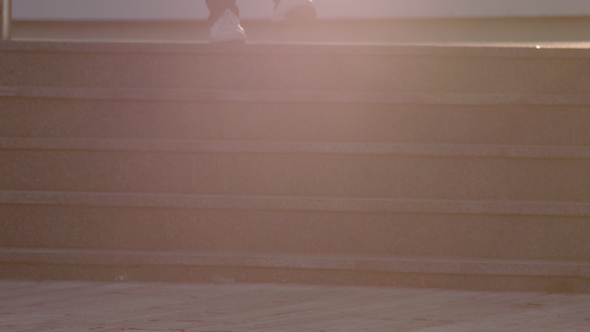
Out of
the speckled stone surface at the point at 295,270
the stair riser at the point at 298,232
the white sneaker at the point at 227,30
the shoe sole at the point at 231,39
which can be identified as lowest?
the speckled stone surface at the point at 295,270

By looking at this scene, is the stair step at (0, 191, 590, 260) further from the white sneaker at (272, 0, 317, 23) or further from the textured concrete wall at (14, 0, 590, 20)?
the textured concrete wall at (14, 0, 590, 20)

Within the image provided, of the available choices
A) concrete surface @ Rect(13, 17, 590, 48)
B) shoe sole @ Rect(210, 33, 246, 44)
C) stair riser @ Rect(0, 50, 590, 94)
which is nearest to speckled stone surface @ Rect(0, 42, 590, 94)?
stair riser @ Rect(0, 50, 590, 94)

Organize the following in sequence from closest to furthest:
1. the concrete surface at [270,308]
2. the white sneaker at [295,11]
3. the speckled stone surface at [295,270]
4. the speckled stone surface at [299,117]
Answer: the concrete surface at [270,308]
the speckled stone surface at [295,270]
the speckled stone surface at [299,117]
the white sneaker at [295,11]

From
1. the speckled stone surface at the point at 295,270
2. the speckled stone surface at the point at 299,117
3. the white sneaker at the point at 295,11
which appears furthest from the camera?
the white sneaker at the point at 295,11

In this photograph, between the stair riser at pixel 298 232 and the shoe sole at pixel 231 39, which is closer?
the stair riser at pixel 298 232

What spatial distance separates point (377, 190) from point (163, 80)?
0.71 metres

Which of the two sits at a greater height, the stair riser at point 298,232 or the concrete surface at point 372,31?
the concrete surface at point 372,31

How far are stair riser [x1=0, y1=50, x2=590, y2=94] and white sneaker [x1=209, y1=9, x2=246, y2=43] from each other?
0.15 meters

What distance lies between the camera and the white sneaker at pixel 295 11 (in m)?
2.58

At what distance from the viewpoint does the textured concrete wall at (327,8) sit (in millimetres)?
3594

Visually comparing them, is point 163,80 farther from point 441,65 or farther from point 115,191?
point 441,65

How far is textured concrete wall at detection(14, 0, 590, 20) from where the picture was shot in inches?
141

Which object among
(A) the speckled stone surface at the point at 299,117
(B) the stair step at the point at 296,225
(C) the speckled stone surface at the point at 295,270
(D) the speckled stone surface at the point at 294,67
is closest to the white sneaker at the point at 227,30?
(D) the speckled stone surface at the point at 294,67

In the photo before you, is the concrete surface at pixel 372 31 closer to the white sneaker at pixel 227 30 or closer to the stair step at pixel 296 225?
the white sneaker at pixel 227 30
